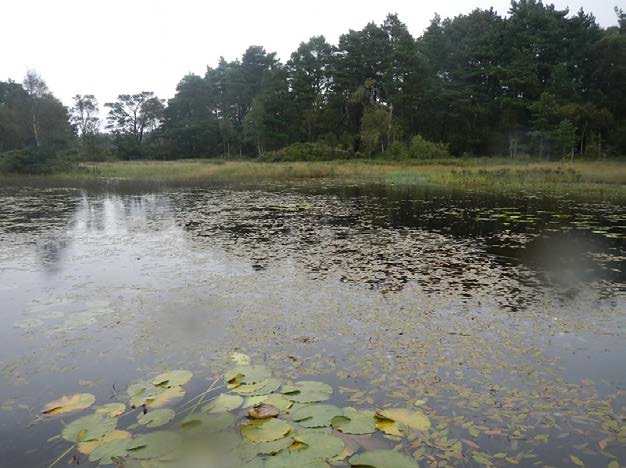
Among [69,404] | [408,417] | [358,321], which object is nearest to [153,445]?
[69,404]

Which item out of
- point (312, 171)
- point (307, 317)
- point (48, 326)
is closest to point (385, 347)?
point (307, 317)

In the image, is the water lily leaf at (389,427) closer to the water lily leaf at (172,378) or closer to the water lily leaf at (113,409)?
the water lily leaf at (172,378)

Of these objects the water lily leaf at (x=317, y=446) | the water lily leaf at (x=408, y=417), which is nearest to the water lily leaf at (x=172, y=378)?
the water lily leaf at (x=317, y=446)

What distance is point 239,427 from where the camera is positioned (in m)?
3.31

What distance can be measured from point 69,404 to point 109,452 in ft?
2.95

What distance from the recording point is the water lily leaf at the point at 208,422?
10.7 feet

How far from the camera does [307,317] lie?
5.71 metres

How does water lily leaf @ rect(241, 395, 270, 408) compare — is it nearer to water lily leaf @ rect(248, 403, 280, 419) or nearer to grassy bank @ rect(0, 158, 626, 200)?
water lily leaf @ rect(248, 403, 280, 419)

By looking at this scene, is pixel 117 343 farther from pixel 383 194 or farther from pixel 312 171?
pixel 312 171

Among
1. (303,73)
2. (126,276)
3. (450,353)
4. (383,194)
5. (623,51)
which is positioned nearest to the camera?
(450,353)

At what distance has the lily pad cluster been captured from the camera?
2.94 m

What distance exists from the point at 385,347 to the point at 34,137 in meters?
53.9

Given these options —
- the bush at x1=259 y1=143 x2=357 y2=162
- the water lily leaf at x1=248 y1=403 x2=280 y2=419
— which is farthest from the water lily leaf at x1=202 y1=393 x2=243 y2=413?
the bush at x1=259 y1=143 x2=357 y2=162

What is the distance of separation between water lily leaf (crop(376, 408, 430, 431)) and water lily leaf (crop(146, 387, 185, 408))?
1.68m
